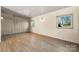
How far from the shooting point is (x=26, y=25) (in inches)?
152

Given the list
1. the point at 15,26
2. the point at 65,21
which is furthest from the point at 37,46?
the point at 15,26

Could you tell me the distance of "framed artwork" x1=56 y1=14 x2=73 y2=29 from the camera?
9.63 feet

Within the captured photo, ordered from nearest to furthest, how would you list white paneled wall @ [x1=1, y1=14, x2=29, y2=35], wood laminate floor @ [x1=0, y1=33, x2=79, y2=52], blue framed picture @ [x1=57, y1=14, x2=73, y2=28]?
wood laminate floor @ [x1=0, y1=33, x2=79, y2=52], blue framed picture @ [x1=57, y1=14, x2=73, y2=28], white paneled wall @ [x1=1, y1=14, x2=29, y2=35]

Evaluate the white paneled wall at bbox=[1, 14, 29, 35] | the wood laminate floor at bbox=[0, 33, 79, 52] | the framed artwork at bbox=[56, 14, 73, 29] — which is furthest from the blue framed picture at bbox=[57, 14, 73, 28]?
the white paneled wall at bbox=[1, 14, 29, 35]

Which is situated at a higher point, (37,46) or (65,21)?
(65,21)

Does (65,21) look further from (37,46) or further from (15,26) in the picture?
(15,26)

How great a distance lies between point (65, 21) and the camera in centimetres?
293

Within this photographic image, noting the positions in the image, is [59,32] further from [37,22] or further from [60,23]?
[37,22]

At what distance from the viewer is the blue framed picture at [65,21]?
2.93 metres

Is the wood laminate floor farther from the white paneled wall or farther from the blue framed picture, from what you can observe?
the blue framed picture

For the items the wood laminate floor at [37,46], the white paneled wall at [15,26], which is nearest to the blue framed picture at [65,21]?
the wood laminate floor at [37,46]

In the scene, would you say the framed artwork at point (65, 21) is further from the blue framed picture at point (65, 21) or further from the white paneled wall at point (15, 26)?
the white paneled wall at point (15, 26)
